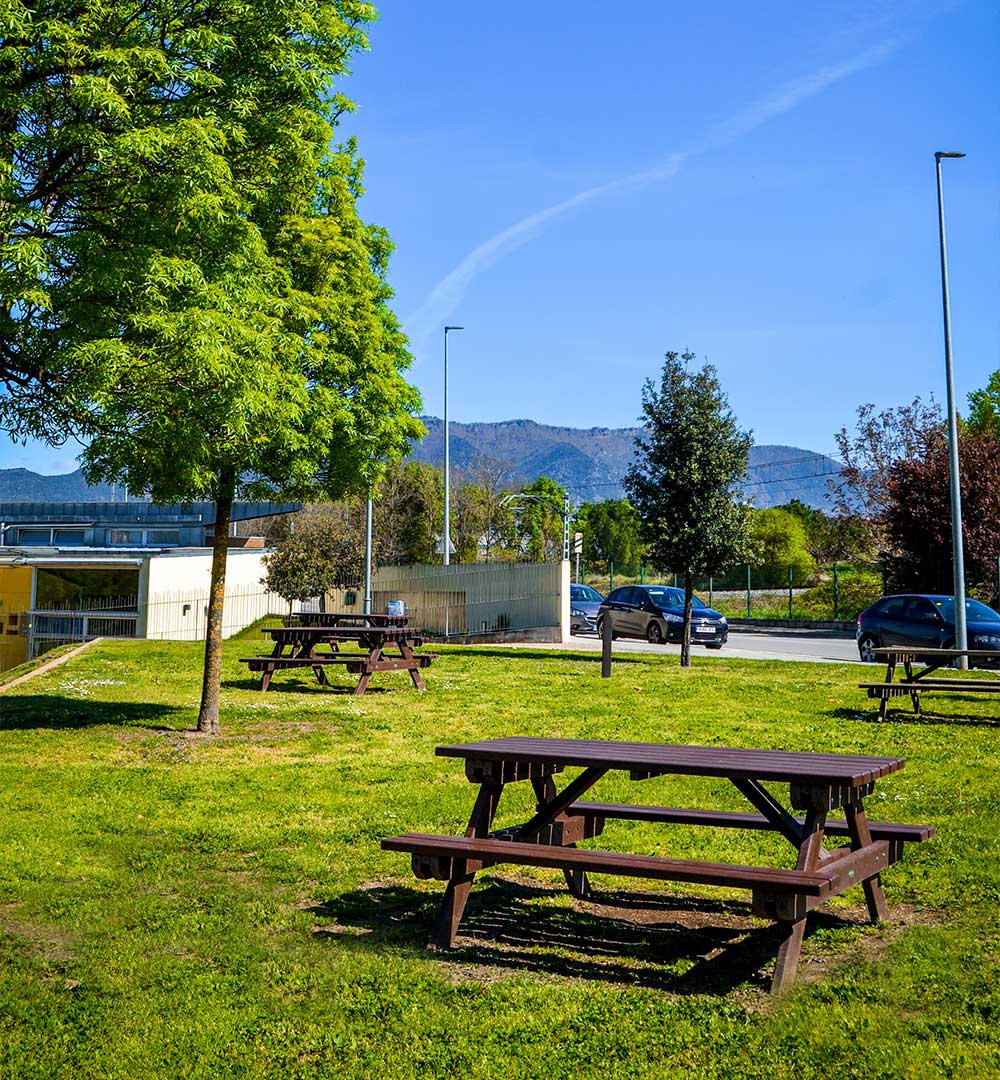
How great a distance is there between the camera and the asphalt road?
26.6 m

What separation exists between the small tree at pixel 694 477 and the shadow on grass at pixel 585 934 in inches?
643

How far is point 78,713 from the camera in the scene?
14.2 metres

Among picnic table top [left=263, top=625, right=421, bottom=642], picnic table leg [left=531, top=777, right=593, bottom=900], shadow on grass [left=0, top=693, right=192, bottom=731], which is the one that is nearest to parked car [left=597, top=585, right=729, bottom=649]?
picnic table top [left=263, top=625, right=421, bottom=642]

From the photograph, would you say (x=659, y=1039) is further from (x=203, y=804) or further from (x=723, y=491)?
(x=723, y=491)

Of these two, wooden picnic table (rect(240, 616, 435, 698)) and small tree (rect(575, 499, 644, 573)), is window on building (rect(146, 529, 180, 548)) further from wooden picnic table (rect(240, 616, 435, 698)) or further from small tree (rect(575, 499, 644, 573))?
small tree (rect(575, 499, 644, 573))

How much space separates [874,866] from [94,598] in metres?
34.1

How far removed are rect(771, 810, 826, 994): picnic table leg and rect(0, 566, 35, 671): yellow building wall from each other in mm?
35956

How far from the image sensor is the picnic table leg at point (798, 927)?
5.00m

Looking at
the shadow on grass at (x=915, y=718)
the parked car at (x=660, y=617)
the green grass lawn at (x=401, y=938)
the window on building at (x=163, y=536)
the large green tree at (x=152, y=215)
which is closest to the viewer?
the green grass lawn at (x=401, y=938)

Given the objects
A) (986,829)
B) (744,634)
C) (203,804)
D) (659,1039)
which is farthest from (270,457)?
(744,634)

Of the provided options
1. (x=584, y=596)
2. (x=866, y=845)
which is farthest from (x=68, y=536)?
(x=866, y=845)

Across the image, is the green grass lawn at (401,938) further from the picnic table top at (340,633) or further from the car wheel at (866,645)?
the car wheel at (866,645)

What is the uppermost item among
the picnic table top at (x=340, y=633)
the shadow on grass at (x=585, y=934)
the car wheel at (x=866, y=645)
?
the picnic table top at (x=340, y=633)

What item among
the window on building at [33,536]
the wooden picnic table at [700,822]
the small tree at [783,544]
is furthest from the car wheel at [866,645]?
the window on building at [33,536]
